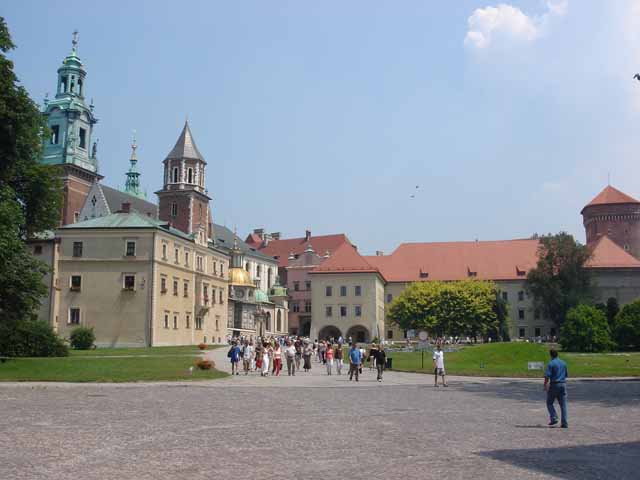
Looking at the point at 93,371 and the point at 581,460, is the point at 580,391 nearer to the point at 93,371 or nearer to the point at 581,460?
the point at 581,460

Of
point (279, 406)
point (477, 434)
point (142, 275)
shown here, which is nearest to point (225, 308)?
point (142, 275)

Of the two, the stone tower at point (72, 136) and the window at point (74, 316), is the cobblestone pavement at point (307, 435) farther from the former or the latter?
the stone tower at point (72, 136)

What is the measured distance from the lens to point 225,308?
258 ft

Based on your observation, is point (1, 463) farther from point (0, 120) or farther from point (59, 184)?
point (59, 184)

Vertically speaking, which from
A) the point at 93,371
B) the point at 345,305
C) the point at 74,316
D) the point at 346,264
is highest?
the point at 346,264

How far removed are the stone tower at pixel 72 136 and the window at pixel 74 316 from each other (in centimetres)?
3073

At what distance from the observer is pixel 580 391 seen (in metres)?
24.7

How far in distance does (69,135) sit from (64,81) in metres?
9.30

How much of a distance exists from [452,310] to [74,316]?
43.7 metres

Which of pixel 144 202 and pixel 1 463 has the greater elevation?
pixel 144 202

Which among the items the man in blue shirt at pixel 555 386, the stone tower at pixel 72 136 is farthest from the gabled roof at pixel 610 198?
the man in blue shirt at pixel 555 386

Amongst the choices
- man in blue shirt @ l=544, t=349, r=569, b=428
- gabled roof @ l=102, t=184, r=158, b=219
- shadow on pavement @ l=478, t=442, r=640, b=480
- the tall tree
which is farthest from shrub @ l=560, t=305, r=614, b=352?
shadow on pavement @ l=478, t=442, r=640, b=480

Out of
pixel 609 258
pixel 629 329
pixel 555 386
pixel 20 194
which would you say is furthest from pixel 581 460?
pixel 609 258

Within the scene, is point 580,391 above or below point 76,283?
below
